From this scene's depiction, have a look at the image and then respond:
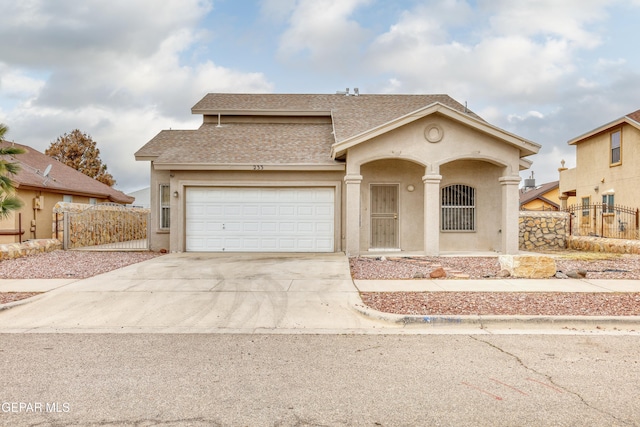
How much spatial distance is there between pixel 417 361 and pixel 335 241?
33.2ft

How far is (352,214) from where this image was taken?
13969 mm

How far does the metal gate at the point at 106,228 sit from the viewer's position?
16.7 metres

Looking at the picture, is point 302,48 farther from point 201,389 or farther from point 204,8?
point 201,389

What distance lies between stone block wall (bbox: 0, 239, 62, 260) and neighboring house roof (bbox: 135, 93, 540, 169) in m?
4.38

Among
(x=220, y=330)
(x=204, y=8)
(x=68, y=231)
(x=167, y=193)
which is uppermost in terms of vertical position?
(x=204, y=8)

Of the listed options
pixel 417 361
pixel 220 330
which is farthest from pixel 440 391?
pixel 220 330

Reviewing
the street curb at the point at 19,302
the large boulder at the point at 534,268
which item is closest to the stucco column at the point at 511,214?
the large boulder at the point at 534,268

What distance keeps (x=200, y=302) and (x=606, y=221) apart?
66.3ft

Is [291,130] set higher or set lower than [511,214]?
higher

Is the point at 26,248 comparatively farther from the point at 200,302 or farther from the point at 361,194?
the point at 361,194

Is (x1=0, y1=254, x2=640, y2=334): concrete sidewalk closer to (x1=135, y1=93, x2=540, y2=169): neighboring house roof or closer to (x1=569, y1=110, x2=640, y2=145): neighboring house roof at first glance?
(x1=135, y1=93, x2=540, y2=169): neighboring house roof

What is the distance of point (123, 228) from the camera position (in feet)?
70.1

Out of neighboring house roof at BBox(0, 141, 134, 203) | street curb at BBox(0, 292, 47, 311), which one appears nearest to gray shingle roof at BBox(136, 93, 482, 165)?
neighboring house roof at BBox(0, 141, 134, 203)

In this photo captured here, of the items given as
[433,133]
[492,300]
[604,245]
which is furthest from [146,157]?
[604,245]
